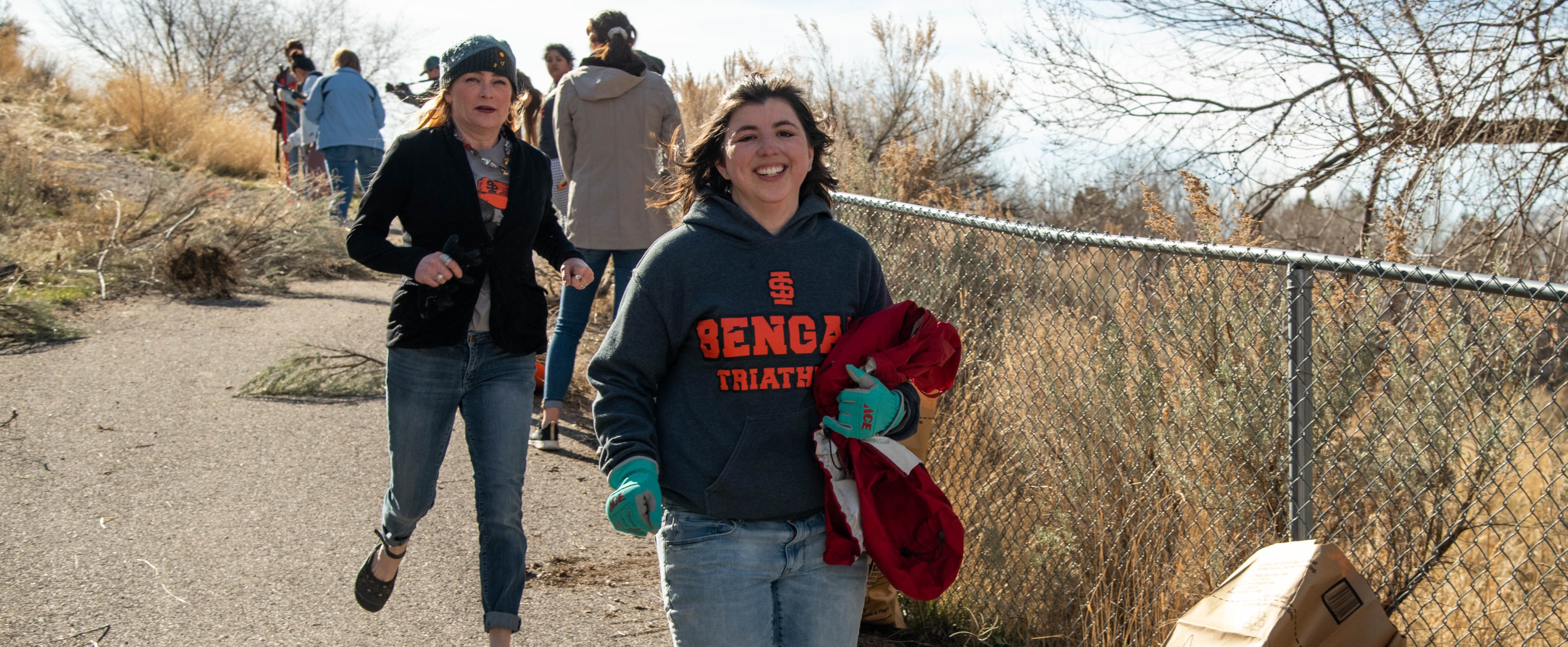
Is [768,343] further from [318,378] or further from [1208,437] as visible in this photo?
[318,378]

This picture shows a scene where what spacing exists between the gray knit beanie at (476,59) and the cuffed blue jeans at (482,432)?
2.52ft

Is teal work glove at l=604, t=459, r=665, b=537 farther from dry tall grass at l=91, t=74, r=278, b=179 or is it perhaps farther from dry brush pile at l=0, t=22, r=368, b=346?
dry tall grass at l=91, t=74, r=278, b=179

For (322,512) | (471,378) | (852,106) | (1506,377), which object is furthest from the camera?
(852,106)

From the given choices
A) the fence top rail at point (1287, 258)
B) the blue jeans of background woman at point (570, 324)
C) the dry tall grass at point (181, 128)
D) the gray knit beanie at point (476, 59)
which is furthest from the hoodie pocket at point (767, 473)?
the dry tall grass at point (181, 128)

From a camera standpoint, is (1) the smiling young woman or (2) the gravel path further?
(2) the gravel path

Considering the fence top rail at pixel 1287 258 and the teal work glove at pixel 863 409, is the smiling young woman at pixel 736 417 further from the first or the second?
the fence top rail at pixel 1287 258

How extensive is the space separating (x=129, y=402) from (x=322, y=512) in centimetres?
234

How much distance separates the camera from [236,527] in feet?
15.1

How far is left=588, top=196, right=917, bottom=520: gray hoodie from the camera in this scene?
2.25 meters

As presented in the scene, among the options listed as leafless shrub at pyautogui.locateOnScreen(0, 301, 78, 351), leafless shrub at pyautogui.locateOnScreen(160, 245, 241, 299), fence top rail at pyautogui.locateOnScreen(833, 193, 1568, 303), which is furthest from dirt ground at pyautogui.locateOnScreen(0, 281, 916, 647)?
leafless shrub at pyautogui.locateOnScreen(160, 245, 241, 299)

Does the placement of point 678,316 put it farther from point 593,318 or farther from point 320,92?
point 320,92

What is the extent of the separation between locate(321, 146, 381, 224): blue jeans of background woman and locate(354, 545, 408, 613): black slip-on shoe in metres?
7.99

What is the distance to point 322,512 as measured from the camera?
483 cm

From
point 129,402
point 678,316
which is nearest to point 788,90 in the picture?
point 678,316
